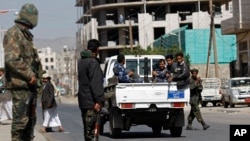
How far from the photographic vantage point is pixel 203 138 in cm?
Result: 1998

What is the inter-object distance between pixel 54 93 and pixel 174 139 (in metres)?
5.59

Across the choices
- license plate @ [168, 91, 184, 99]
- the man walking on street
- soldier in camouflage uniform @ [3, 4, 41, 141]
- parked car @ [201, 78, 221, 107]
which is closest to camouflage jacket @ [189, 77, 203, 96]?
license plate @ [168, 91, 184, 99]

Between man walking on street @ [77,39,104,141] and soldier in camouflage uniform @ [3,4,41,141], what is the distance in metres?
2.26

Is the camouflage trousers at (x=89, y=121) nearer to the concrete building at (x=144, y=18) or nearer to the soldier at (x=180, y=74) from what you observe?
the soldier at (x=180, y=74)

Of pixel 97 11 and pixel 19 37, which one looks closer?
pixel 19 37

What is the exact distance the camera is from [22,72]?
948cm

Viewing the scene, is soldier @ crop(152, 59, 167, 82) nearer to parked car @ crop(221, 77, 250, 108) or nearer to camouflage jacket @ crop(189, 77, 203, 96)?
camouflage jacket @ crop(189, 77, 203, 96)

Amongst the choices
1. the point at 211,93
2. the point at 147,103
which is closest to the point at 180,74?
the point at 147,103

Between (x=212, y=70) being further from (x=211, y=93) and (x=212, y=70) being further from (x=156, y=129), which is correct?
(x=156, y=129)

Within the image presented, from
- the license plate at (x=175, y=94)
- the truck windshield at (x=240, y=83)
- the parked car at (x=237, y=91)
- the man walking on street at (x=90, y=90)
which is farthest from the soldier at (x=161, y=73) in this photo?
the truck windshield at (x=240, y=83)

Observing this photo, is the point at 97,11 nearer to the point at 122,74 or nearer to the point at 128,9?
the point at 128,9

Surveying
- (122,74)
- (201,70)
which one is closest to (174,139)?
(122,74)

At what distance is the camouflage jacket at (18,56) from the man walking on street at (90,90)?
2295 millimetres

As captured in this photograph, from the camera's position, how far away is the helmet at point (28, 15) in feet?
31.7
